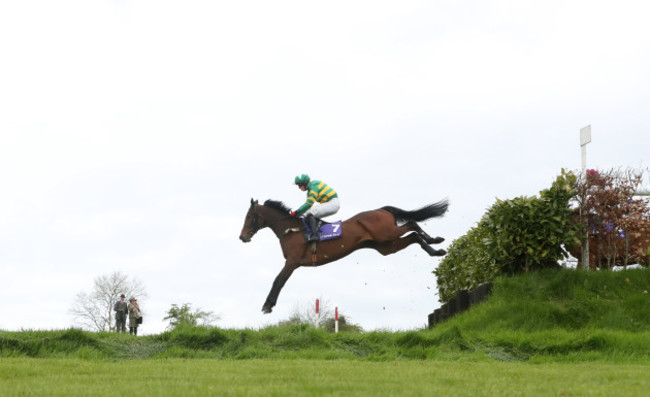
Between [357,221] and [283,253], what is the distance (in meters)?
1.84

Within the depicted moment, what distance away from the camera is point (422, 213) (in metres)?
17.5

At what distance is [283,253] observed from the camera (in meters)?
17.4

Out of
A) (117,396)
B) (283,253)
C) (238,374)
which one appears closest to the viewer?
(117,396)

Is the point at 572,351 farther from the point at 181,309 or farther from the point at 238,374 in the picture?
the point at 181,309

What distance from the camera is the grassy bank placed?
12906 millimetres

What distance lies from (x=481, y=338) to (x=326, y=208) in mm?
4809

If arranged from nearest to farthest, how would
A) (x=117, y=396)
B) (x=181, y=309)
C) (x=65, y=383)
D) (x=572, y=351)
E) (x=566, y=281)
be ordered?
(x=117, y=396) → (x=65, y=383) → (x=572, y=351) → (x=566, y=281) → (x=181, y=309)

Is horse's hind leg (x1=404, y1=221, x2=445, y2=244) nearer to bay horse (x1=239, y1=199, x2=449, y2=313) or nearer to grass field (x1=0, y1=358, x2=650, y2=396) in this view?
bay horse (x1=239, y1=199, x2=449, y2=313)

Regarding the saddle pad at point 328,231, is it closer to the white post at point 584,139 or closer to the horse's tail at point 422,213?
the horse's tail at point 422,213

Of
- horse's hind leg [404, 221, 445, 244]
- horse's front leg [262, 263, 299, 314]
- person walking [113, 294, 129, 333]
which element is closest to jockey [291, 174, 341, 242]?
horse's front leg [262, 263, 299, 314]

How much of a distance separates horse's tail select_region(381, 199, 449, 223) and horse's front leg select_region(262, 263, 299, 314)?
2.65 m

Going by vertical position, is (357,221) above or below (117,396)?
above

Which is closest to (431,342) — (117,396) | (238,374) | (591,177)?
(238,374)

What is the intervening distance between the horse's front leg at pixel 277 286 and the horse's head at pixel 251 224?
3.86 feet
